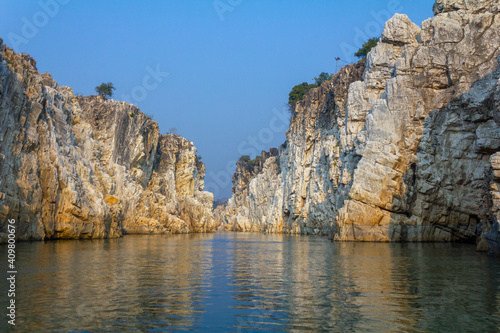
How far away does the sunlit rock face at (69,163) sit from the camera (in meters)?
35.8

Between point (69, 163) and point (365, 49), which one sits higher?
point (365, 49)

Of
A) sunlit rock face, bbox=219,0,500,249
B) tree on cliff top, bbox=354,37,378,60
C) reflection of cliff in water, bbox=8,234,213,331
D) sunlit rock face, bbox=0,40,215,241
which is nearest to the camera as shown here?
reflection of cliff in water, bbox=8,234,213,331

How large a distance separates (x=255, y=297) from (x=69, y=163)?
120 ft

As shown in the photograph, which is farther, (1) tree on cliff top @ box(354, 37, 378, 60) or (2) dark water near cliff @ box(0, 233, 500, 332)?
(1) tree on cliff top @ box(354, 37, 378, 60)

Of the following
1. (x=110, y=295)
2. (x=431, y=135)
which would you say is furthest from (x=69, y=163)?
(x=431, y=135)

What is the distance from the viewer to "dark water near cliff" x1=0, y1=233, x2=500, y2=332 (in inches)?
414

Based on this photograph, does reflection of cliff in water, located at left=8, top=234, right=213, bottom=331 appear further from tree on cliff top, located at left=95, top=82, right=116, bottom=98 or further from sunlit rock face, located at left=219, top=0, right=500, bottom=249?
tree on cliff top, located at left=95, top=82, right=116, bottom=98

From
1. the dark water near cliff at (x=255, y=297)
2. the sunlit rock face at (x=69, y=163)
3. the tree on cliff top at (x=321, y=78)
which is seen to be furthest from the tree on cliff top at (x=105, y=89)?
the dark water near cliff at (x=255, y=297)

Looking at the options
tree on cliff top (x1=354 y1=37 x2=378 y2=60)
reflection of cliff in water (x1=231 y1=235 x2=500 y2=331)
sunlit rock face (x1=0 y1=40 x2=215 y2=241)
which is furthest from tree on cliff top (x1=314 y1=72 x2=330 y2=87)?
reflection of cliff in water (x1=231 y1=235 x2=500 y2=331)

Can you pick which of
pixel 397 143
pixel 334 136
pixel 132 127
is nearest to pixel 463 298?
pixel 397 143

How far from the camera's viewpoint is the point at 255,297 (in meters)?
13.9

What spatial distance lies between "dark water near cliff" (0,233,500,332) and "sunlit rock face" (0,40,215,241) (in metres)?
15.4

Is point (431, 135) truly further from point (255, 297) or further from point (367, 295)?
point (255, 297)

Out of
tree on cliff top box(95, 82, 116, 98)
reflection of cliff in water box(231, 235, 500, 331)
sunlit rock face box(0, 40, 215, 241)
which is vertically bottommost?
reflection of cliff in water box(231, 235, 500, 331)
